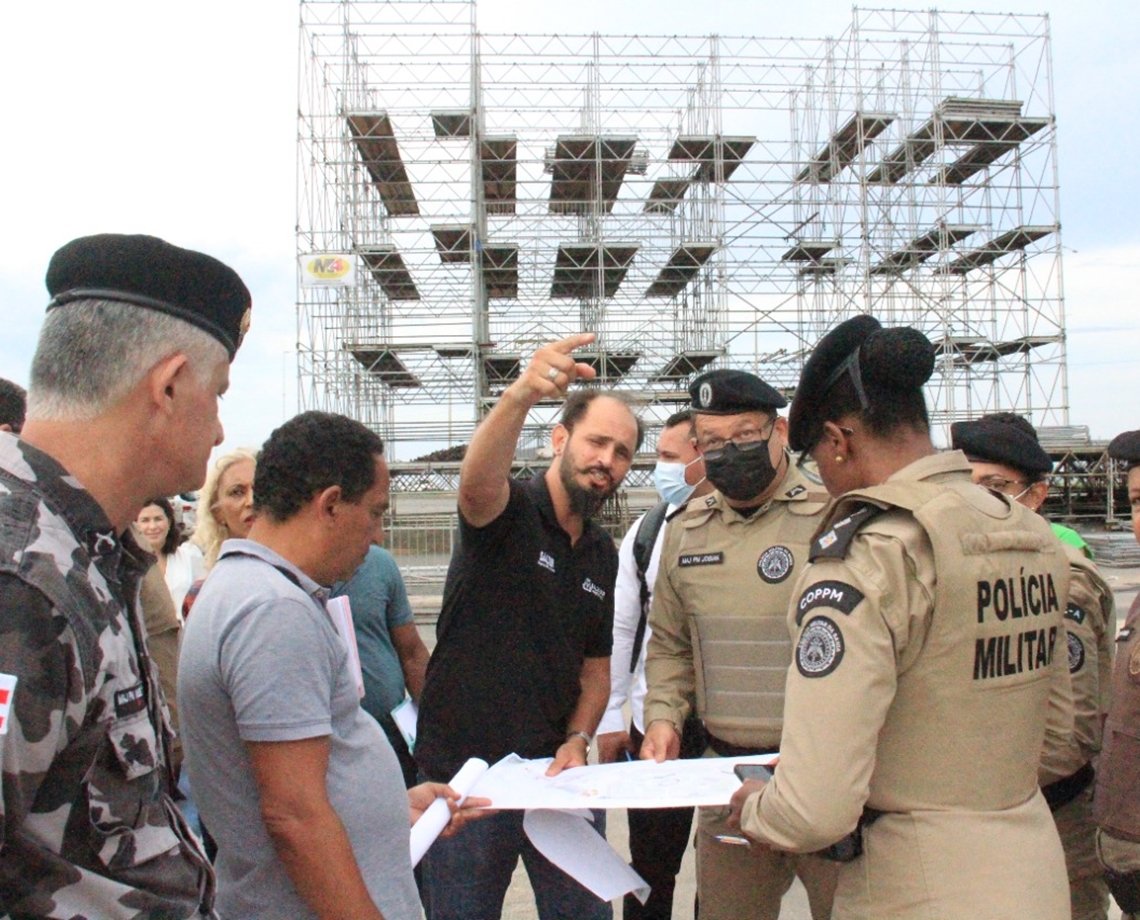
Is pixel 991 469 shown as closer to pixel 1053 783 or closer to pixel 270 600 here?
pixel 1053 783

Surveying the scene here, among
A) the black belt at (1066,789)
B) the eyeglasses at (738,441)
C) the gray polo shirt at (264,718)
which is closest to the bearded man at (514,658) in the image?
the eyeglasses at (738,441)

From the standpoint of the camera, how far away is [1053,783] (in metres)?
2.37

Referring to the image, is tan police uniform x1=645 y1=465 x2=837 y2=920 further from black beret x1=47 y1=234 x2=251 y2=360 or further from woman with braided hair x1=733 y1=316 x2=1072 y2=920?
black beret x1=47 y1=234 x2=251 y2=360

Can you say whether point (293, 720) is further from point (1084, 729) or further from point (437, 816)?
point (1084, 729)

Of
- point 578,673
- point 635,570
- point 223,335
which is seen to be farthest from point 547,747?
point 223,335

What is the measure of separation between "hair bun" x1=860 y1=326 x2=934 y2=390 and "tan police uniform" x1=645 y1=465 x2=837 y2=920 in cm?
76

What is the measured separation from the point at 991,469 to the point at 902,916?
1.72 m

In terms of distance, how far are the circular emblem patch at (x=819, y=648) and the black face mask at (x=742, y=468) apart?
98cm

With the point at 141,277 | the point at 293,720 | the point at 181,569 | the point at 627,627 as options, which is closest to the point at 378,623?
the point at 627,627

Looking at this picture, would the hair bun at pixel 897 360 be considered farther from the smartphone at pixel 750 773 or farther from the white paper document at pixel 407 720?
the white paper document at pixel 407 720

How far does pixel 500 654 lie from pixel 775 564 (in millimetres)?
769

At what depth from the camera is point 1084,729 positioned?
7.70ft

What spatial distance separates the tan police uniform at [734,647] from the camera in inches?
91.7

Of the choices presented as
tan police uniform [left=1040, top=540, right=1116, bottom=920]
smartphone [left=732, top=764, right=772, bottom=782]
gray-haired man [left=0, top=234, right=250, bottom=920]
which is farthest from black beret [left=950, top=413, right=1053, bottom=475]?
gray-haired man [left=0, top=234, right=250, bottom=920]
